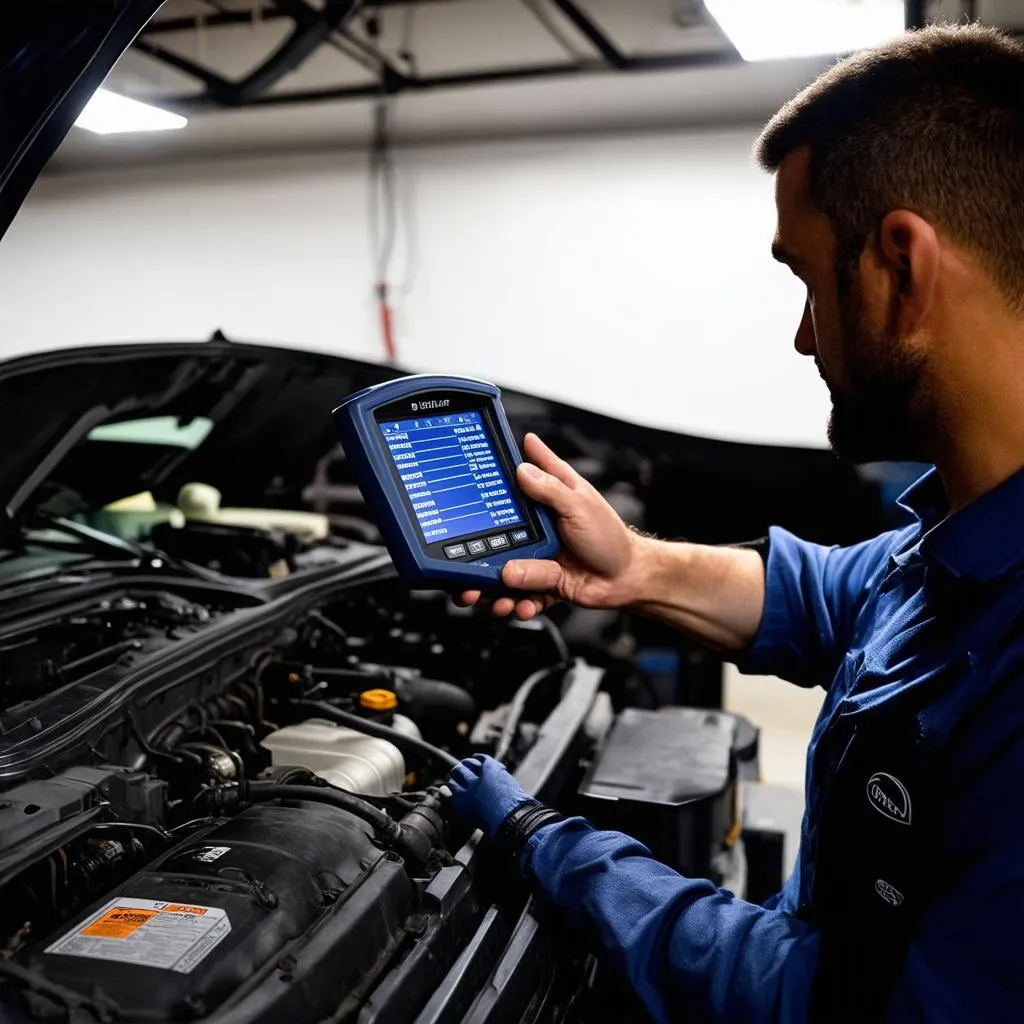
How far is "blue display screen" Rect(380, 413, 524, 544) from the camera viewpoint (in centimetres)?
128

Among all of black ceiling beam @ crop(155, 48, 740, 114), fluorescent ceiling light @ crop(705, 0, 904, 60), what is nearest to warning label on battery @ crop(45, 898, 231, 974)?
fluorescent ceiling light @ crop(705, 0, 904, 60)

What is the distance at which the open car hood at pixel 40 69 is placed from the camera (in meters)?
1.11

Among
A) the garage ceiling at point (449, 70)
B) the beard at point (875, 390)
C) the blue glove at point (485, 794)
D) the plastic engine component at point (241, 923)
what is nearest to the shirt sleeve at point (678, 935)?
the blue glove at point (485, 794)

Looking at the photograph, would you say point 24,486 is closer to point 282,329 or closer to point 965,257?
point 965,257

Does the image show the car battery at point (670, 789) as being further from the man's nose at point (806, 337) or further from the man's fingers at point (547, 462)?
the man's nose at point (806, 337)

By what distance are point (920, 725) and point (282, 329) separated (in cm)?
533

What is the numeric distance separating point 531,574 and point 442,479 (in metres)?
0.18

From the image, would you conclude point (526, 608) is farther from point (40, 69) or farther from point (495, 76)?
point (495, 76)

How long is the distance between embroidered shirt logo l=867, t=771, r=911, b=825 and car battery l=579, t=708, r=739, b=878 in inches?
25.9

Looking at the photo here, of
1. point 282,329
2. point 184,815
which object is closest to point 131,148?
point 282,329

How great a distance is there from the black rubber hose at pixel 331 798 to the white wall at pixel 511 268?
3.50m

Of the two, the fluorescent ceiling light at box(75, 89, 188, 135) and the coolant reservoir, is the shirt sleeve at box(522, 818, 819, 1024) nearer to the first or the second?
the coolant reservoir

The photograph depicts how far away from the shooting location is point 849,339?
1.10 m

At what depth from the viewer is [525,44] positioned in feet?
15.3
